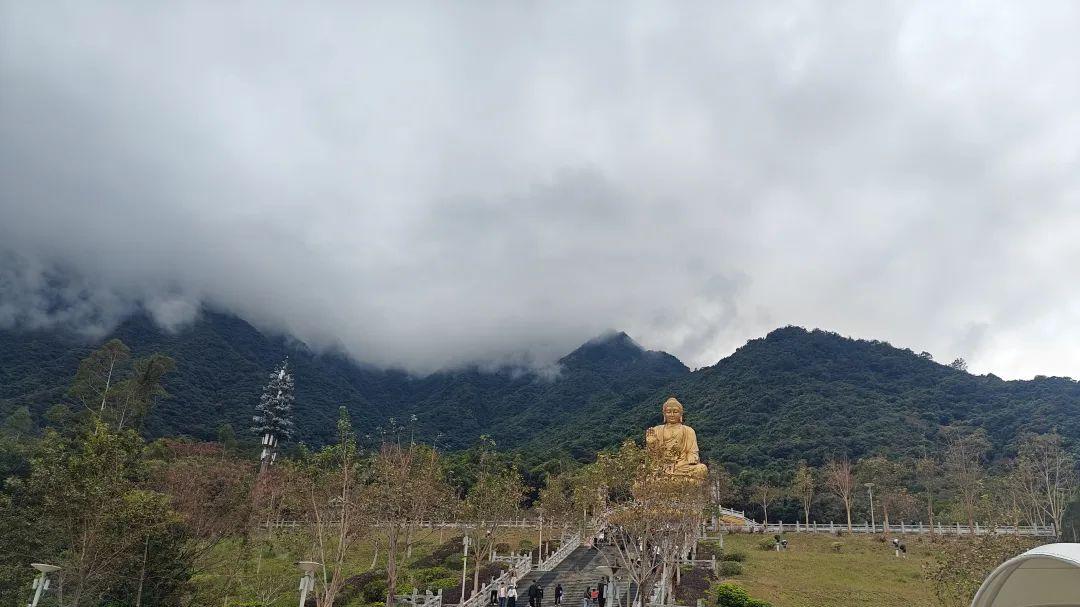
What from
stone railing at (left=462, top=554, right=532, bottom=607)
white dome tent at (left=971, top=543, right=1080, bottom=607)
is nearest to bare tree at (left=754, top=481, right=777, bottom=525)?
stone railing at (left=462, top=554, right=532, bottom=607)

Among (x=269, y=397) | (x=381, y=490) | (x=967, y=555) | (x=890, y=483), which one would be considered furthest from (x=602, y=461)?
(x=269, y=397)

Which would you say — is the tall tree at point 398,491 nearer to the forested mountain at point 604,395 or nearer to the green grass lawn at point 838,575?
the green grass lawn at point 838,575

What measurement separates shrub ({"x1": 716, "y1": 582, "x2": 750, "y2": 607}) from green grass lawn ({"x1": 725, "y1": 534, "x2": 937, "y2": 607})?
248 centimetres

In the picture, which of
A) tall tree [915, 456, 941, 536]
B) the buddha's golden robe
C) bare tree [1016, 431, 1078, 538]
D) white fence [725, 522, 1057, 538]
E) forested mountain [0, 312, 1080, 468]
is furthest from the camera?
forested mountain [0, 312, 1080, 468]

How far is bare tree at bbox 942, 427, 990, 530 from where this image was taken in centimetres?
4516

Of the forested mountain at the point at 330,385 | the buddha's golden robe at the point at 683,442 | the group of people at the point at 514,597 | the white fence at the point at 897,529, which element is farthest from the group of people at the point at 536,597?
the forested mountain at the point at 330,385

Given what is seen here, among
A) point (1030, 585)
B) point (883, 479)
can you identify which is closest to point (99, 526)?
point (1030, 585)

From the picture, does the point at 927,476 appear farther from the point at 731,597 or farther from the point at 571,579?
the point at 731,597

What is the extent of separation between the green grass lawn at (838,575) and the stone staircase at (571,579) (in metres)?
5.99

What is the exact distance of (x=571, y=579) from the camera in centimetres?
2970

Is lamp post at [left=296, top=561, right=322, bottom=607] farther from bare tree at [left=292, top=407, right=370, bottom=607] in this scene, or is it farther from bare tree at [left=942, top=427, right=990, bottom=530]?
bare tree at [left=942, top=427, right=990, bottom=530]

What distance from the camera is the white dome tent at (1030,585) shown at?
755 centimetres

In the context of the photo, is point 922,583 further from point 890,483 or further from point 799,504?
point 799,504

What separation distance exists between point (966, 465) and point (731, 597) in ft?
159
